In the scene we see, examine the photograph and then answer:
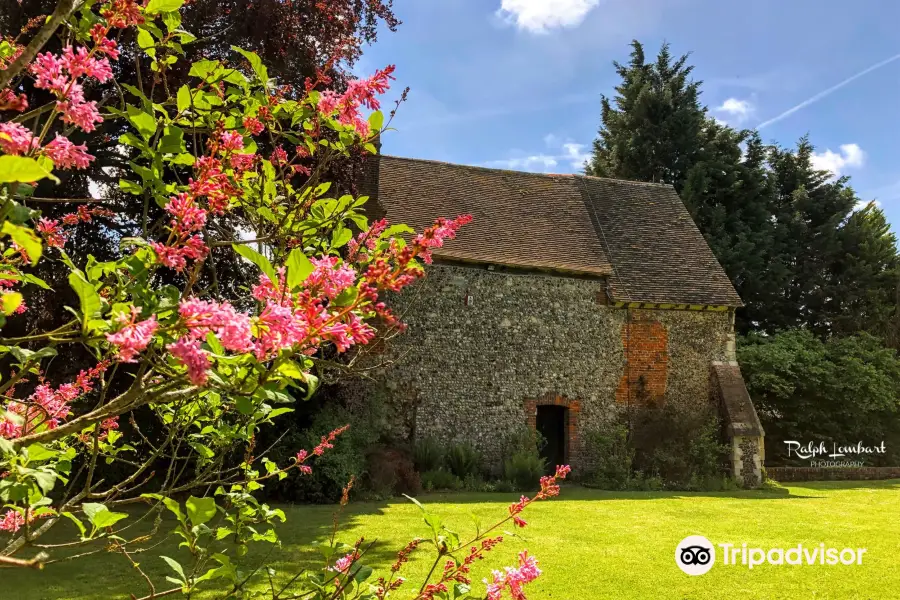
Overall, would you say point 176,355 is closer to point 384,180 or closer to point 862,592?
point 862,592

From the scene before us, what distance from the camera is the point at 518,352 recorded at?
602 inches

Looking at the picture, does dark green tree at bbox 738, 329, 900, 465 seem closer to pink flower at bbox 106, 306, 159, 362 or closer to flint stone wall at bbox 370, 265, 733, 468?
flint stone wall at bbox 370, 265, 733, 468

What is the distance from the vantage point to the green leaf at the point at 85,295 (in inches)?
52.1

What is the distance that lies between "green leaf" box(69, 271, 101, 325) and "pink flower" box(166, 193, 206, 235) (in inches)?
12.5

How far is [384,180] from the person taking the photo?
55.8ft

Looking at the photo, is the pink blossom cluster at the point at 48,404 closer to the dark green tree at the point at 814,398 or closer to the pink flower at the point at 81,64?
the pink flower at the point at 81,64

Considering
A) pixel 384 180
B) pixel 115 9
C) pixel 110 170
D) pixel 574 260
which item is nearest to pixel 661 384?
pixel 574 260

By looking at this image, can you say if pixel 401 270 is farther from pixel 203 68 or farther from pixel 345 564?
pixel 203 68

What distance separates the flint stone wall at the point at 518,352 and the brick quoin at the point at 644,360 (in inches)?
1.4

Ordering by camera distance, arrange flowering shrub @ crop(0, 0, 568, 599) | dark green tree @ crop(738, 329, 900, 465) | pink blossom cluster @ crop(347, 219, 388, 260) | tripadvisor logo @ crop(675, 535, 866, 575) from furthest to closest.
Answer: dark green tree @ crop(738, 329, 900, 465) → tripadvisor logo @ crop(675, 535, 866, 575) → pink blossom cluster @ crop(347, 219, 388, 260) → flowering shrub @ crop(0, 0, 568, 599)

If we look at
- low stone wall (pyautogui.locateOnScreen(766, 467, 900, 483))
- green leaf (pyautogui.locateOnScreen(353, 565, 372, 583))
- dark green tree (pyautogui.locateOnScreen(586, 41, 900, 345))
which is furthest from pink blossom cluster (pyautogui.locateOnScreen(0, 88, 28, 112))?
dark green tree (pyautogui.locateOnScreen(586, 41, 900, 345))

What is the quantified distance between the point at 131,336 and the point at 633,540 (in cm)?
824

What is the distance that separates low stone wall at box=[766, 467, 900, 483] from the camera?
648 inches

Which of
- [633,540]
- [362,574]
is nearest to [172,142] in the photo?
[362,574]
